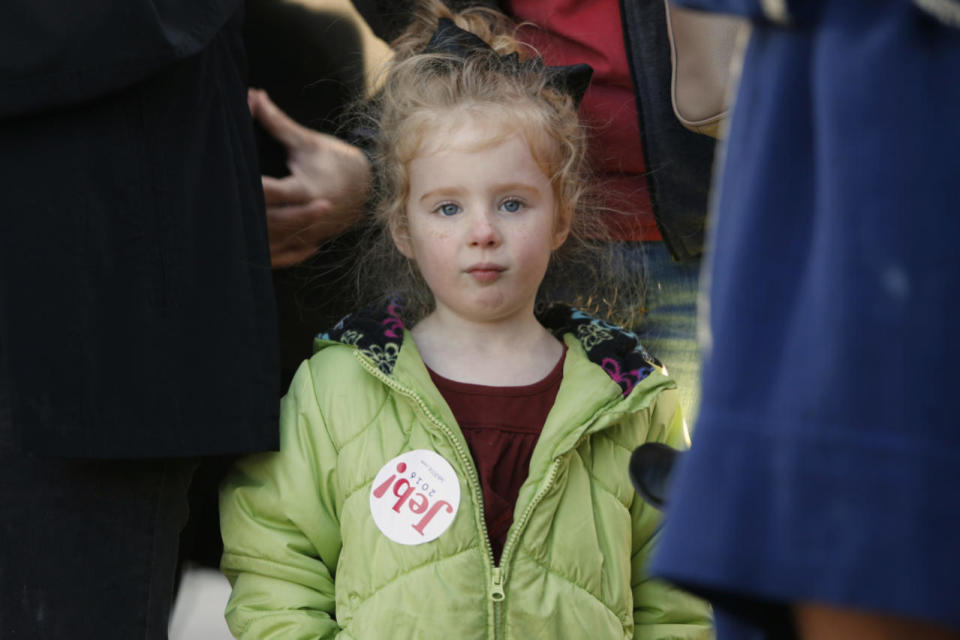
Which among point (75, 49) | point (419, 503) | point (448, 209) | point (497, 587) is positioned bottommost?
point (497, 587)

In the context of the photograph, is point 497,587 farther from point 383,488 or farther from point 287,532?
point 287,532

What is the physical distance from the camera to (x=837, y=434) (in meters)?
0.71

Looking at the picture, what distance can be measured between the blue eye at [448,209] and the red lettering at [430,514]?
0.49 meters

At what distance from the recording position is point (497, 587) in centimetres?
167

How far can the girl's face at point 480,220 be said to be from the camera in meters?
1.85

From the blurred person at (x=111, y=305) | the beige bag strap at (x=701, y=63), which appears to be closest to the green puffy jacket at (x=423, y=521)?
the blurred person at (x=111, y=305)

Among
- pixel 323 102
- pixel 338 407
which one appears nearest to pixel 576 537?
pixel 338 407

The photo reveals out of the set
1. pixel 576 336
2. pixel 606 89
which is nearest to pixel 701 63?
pixel 606 89

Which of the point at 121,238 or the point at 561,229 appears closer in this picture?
the point at 121,238

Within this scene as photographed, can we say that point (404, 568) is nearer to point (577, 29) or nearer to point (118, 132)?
point (118, 132)

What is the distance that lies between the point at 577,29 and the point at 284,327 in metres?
0.84

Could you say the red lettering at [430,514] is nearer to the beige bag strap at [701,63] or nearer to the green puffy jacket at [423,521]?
the green puffy jacket at [423,521]

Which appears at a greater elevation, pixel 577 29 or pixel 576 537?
pixel 577 29

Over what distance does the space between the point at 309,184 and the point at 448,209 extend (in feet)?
1.14
